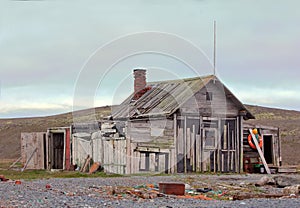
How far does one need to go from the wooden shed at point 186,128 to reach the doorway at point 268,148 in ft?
9.21

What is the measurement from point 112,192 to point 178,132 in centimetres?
1246

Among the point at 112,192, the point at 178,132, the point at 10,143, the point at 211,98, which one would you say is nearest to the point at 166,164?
the point at 178,132

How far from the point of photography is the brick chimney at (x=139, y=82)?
33.0 meters

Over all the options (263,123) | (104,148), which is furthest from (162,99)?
(263,123)

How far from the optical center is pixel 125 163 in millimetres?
27031

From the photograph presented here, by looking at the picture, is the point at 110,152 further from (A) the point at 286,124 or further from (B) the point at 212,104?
(A) the point at 286,124

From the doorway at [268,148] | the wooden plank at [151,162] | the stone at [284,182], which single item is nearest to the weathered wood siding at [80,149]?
the wooden plank at [151,162]

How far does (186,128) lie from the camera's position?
28953 mm

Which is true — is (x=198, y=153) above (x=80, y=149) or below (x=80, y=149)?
below

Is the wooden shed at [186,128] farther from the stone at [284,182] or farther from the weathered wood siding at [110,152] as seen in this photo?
the stone at [284,182]

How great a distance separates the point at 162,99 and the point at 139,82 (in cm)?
332

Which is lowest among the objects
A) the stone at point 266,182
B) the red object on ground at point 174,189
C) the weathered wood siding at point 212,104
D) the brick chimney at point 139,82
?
the stone at point 266,182

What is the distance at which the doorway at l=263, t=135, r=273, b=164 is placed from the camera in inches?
1296

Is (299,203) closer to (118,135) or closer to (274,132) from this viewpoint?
(118,135)
